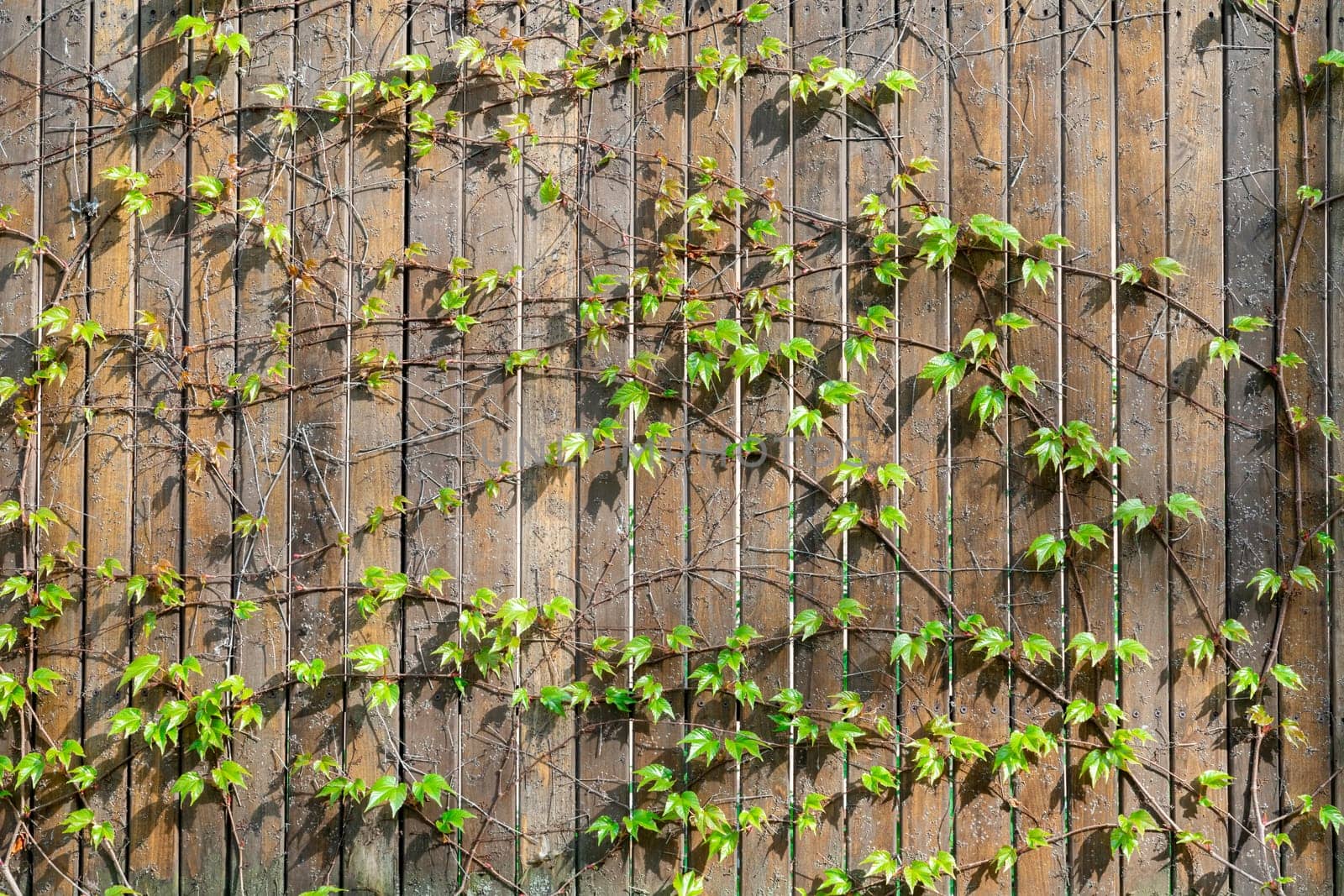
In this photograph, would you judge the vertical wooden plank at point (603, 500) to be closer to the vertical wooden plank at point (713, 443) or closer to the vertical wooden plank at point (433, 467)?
the vertical wooden plank at point (713, 443)

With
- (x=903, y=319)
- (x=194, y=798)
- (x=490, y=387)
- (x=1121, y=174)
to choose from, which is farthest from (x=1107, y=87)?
(x=194, y=798)

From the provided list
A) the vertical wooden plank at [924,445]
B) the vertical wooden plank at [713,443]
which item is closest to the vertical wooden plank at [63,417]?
the vertical wooden plank at [713,443]

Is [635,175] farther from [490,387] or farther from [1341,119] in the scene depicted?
[1341,119]

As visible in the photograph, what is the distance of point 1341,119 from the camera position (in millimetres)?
2221

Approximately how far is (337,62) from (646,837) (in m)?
2.02

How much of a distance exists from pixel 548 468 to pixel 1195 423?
1.55 m

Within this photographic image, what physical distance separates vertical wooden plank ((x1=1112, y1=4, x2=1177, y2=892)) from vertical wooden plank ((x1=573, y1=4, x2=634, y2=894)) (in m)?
1.16

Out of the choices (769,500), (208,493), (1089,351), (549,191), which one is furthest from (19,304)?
(1089,351)

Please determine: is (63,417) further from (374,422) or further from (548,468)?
(548,468)

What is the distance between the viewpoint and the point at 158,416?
2248 mm

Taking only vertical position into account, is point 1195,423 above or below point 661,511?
above

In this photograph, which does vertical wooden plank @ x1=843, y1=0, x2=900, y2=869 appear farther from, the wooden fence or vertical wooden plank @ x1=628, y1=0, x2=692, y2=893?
vertical wooden plank @ x1=628, y1=0, x2=692, y2=893

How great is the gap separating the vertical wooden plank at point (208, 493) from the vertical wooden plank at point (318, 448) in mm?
161

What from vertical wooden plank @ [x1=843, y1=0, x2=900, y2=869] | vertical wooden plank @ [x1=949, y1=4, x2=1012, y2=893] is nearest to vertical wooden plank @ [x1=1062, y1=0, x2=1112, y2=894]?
vertical wooden plank @ [x1=949, y1=4, x2=1012, y2=893]
